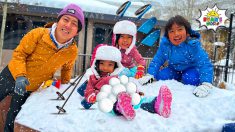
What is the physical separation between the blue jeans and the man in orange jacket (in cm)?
147

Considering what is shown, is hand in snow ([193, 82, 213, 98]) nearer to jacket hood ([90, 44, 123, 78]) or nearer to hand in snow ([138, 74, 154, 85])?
hand in snow ([138, 74, 154, 85])

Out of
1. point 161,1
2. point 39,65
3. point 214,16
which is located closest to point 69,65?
point 39,65

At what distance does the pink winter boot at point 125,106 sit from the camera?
2719mm

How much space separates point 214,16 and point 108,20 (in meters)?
4.44

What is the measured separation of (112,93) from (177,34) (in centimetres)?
205

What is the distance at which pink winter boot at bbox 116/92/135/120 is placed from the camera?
8.92 feet

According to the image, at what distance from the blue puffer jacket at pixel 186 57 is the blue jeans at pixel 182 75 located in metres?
0.07

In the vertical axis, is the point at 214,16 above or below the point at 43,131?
above

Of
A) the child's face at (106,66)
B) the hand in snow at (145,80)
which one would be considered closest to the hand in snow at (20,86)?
the child's face at (106,66)

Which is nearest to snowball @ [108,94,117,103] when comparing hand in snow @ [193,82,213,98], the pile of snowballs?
the pile of snowballs

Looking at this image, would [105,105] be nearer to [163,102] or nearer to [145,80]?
[163,102]

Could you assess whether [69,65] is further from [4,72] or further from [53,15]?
[53,15]

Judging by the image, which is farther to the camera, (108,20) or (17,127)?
(108,20)

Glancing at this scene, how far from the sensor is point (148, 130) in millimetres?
2928
